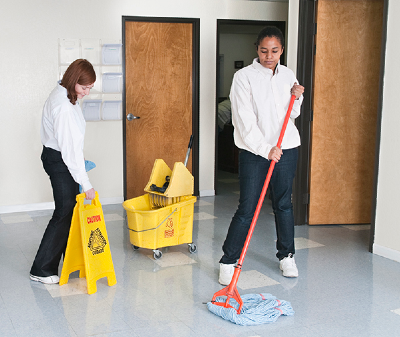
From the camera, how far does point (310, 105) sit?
4.04m

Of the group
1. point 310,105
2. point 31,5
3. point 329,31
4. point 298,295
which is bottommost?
point 298,295

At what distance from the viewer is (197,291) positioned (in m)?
2.68

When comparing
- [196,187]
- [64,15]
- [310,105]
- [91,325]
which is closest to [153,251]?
[91,325]

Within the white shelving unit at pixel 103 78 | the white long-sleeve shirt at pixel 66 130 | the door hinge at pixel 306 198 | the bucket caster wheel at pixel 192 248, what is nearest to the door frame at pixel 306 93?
the door hinge at pixel 306 198

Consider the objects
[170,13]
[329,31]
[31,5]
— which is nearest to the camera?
[329,31]

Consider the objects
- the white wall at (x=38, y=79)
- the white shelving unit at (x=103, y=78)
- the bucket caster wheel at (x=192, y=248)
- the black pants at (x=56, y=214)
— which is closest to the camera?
the black pants at (x=56, y=214)

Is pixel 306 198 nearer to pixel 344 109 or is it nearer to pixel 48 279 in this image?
pixel 344 109

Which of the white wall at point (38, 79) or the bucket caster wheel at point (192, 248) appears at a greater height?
the white wall at point (38, 79)

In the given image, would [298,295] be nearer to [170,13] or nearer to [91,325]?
[91,325]

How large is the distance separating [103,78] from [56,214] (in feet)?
7.76

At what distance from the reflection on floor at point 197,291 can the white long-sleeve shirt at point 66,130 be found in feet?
2.10

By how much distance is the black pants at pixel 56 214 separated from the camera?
8.86 ft

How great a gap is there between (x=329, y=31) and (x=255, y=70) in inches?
63.1

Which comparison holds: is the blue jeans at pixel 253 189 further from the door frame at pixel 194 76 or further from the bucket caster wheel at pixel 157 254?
the door frame at pixel 194 76
